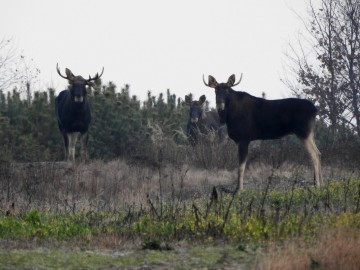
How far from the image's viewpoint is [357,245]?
815cm

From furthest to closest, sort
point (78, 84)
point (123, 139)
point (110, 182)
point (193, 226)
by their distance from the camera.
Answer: point (123, 139)
point (78, 84)
point (110, 182)
point (193, 226)

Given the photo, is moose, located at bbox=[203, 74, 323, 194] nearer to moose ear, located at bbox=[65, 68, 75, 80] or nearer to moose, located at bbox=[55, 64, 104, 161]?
moose, located at bbox=[55, 64, 104, 161]

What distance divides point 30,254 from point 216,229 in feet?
7.71

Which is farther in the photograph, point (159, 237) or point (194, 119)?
point (194, 119)

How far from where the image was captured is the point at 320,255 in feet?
26.3

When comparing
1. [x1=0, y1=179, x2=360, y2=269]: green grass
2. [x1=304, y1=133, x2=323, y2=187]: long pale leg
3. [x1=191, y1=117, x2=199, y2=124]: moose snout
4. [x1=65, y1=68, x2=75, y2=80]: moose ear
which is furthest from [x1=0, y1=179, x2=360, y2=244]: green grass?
[x1=191, y1=117, x2=199, y2=124]: moose snout

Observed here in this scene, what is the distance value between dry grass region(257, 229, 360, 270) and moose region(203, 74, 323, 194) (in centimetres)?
908

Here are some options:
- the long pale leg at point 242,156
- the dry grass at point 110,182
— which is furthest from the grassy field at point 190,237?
the long pale leg at point 242,156

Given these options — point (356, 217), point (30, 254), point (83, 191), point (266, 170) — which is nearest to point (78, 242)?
point (30, 254)

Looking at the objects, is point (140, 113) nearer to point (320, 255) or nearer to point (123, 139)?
point (123, 139)

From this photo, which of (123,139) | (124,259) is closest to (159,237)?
(124,259)

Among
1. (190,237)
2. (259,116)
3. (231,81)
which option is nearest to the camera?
(190,237)

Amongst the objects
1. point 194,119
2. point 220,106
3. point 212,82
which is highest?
point 212,82

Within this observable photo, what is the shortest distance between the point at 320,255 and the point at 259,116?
1039 centimetres
